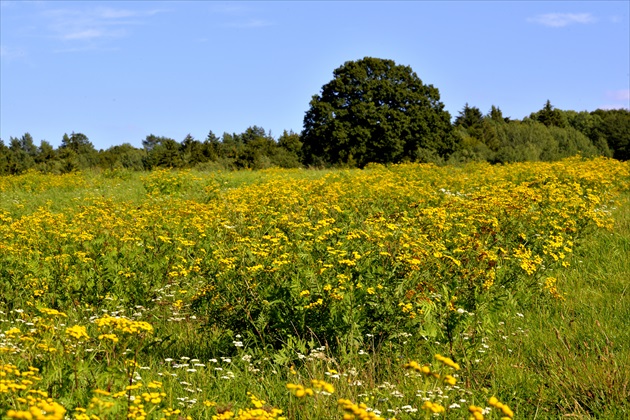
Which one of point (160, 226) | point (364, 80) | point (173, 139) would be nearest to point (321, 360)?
point (160, 226)

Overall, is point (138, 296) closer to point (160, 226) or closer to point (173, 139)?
point (160, 226)

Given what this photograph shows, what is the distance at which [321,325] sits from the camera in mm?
4441

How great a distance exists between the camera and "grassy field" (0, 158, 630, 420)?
3.44m

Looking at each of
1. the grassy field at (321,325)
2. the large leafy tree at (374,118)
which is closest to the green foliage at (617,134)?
the large leafy tree at (374,118)

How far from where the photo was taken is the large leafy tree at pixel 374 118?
1678 inches

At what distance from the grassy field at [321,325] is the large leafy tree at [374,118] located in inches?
1385

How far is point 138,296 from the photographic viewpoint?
6.13m

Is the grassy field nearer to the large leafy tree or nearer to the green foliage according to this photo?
the green foliage

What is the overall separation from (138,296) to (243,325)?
1740 mm

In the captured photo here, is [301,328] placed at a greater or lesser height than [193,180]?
lesser

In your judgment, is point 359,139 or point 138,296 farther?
point 359,139

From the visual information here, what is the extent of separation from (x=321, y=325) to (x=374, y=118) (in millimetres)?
39618

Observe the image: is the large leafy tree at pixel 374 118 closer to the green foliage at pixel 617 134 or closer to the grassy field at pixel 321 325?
the green foliage at pixel 617 134

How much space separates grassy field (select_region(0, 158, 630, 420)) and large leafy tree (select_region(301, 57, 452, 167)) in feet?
115
